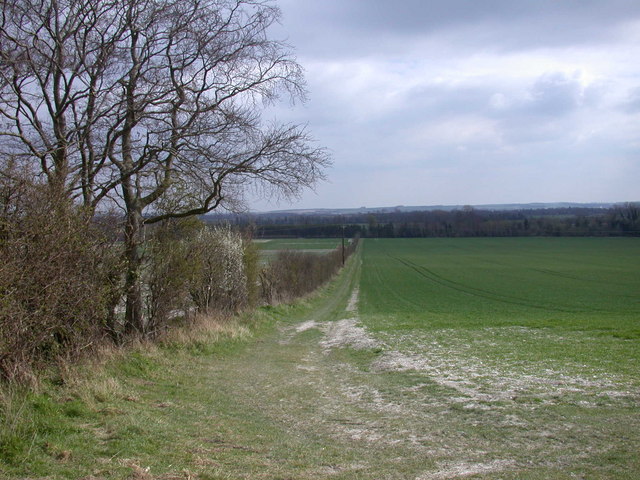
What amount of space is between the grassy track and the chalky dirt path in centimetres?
3

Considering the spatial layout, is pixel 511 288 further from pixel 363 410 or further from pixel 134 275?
pixel 363 410

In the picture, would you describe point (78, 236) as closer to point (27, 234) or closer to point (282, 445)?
point (27, 234)

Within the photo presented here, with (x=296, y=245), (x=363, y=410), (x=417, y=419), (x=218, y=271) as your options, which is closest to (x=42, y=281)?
(x=363, y=410)

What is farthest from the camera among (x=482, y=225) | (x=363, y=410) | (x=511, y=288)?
(x=482, y=225)

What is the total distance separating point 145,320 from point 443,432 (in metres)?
8.26

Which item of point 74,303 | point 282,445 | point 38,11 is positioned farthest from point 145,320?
point 282,445

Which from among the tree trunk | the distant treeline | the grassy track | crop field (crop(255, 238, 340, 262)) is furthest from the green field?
the distant treeline

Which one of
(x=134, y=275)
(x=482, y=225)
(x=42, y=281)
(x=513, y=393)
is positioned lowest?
(x=513, y=393)

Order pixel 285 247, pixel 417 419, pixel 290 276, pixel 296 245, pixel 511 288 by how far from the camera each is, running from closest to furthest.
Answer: pixel 417 419 < pixel 290 276 < pixel 511 288 < pixel 285 247 < pixel 296 245

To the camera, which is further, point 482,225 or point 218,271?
point 482,225

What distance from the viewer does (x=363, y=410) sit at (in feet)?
25.5

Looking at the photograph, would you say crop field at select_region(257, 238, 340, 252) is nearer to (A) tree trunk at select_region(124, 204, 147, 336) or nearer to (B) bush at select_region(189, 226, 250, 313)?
(B) bush at select_region(189, 226, 250, 313)

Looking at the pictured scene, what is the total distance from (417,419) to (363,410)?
3.07 feet

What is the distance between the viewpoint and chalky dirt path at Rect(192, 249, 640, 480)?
17.0 ft
